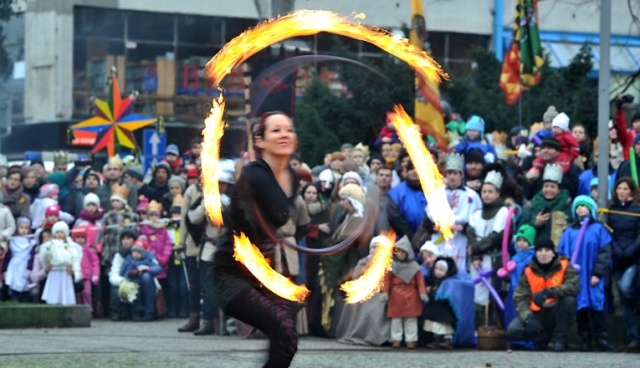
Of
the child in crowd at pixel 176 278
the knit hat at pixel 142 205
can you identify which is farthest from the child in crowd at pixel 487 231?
the knit hat at pixel 142 205

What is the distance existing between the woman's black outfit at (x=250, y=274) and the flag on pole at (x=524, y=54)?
11691 millimetres

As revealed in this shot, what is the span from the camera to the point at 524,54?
19.8 meters

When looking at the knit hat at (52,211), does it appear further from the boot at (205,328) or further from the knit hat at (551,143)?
the knit hat at (551,143)

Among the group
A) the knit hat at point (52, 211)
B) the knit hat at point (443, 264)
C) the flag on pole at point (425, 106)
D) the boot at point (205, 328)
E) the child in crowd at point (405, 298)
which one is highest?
the flag on pole at point (425, 106)

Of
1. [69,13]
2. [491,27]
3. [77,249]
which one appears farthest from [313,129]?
[491,27]

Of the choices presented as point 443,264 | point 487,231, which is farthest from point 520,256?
point 443,264

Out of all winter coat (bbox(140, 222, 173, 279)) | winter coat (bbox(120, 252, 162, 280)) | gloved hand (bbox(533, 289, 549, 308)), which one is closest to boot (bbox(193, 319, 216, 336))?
winter coat (bbox(120, 252, 162, 280))

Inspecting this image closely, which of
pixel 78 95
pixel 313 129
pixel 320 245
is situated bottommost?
pixel 320 245

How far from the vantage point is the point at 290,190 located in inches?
348

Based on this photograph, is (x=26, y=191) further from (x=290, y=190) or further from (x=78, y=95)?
(x=78, y=95)

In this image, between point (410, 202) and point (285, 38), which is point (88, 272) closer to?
point (410, 202)

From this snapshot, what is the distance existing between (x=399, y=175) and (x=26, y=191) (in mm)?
6170

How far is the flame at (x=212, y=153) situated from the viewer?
9.62 m

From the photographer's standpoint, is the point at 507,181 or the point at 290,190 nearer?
the point at 290,190
